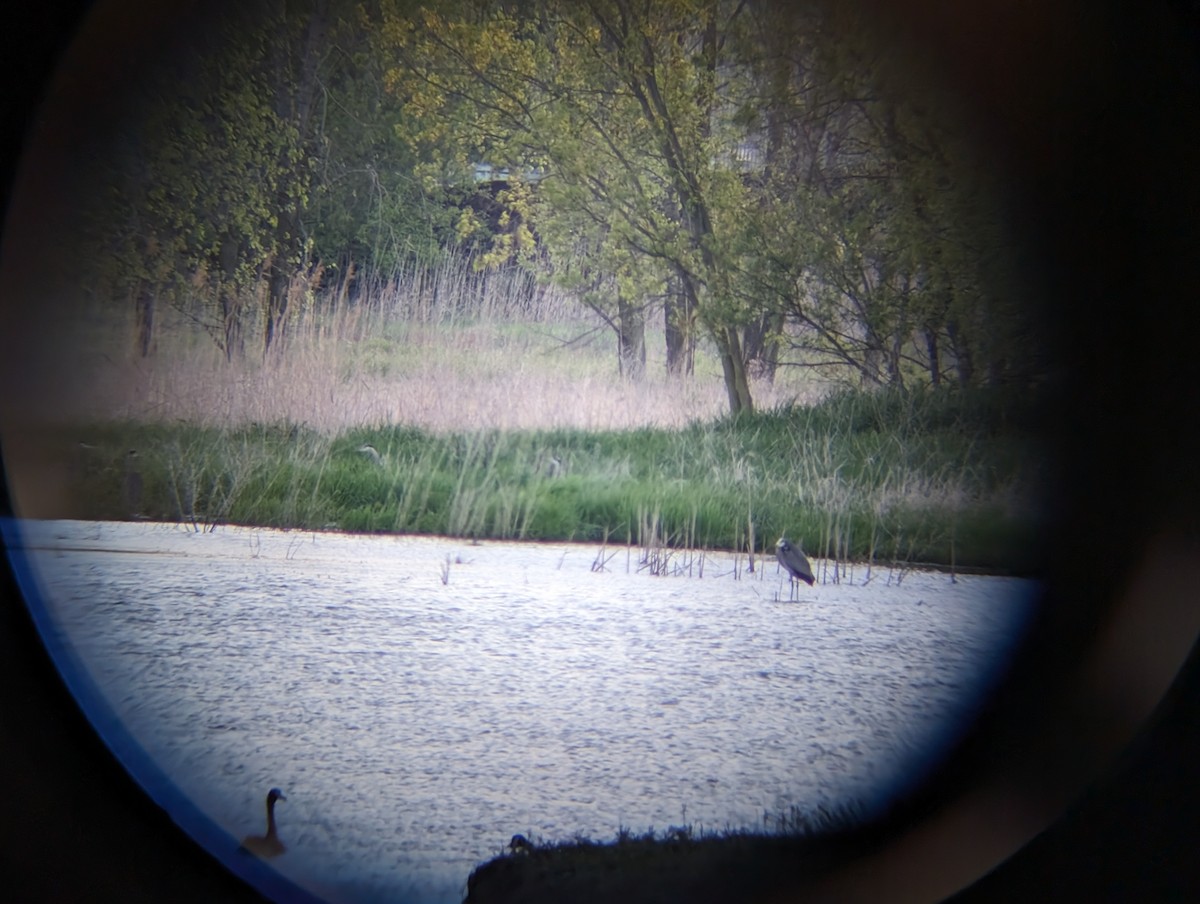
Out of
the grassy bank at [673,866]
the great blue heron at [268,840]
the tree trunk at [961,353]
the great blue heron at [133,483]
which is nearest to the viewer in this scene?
the grassy bank at [673,866]

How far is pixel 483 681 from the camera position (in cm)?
228

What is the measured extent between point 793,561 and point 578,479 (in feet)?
2.29

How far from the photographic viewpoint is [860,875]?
1687 mm

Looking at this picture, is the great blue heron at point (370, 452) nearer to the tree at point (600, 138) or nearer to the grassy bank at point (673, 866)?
the tree at point (600, 138)

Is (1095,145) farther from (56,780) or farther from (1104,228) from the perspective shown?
(56,780)

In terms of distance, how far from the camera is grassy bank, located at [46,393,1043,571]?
2.61 meters

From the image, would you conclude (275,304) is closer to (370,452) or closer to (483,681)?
(370,452)

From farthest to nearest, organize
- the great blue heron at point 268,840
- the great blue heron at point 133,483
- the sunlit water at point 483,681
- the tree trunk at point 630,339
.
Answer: the tree trunk at point 630,339 → the great blue heron at point 133,483 → the sunlit water at point 483,681 → the great blue heron at point 268,840

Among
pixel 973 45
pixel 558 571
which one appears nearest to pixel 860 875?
pixel 558 571

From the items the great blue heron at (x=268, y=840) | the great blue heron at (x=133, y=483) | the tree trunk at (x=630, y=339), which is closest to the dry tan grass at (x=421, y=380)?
the tree trunk at (x=630, y=339)

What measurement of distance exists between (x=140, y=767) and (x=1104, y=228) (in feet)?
6.72

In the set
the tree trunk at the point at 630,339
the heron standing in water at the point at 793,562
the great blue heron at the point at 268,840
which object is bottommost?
the great blue heron at the point at 268,840

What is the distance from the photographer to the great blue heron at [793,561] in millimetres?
2617

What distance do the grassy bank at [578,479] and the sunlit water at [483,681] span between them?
84 millimetres
